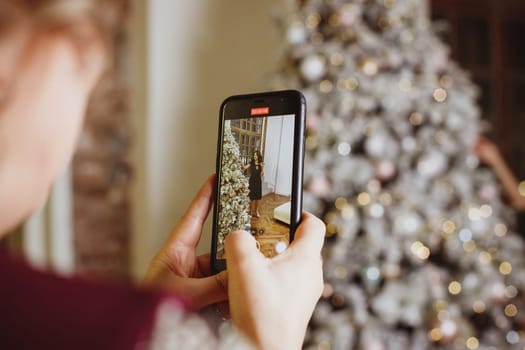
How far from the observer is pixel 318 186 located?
174 centimetres

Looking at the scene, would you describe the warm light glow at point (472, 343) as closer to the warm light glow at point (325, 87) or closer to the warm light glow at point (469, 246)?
the warm light glow at point (469, 246)

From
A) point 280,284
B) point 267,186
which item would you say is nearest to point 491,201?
point 267,186

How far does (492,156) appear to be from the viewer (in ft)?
7.39

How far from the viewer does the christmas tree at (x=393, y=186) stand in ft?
5.89

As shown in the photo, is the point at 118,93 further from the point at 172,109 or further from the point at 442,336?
the point at 442,336

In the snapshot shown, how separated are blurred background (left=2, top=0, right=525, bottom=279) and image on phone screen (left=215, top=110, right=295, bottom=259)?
1.36m

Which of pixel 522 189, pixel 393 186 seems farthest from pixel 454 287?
pixel 522 189

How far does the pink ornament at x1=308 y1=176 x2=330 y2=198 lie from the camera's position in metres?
1.74

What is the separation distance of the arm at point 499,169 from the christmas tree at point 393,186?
0.43ft

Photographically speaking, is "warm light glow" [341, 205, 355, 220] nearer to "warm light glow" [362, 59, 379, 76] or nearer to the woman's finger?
"warm light glow" [362, 59, 379, 76]

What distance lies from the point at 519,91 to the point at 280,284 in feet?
10.2

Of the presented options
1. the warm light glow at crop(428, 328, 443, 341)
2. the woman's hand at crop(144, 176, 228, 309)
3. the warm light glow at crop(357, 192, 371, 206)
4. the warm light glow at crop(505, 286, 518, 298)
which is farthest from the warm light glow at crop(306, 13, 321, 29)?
the woman's hand at crop(144, 176, 228, 309)

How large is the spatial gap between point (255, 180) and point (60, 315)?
40cm

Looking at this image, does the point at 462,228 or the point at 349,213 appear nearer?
the point at 349,213
